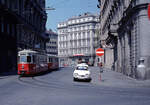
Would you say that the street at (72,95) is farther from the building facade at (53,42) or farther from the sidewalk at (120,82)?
the building facade at (53,42)

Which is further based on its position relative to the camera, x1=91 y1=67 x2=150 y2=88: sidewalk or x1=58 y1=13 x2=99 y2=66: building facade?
x1=58 y1=13 x2=99 y2=66: building facade

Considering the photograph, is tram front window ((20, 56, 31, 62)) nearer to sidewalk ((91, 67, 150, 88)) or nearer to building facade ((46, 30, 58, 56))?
sidewalk ((91, 67, 150, 88))

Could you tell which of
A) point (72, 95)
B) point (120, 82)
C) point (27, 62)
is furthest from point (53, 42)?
point (72, 95)

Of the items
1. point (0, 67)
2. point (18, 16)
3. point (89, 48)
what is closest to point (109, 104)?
point (0, 67)

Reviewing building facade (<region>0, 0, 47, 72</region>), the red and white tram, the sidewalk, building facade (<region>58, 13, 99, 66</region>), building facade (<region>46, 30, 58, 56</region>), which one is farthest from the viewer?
building facade (<region>46, 30, 58, 56</region>)

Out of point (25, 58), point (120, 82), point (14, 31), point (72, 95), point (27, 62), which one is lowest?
point (120, 82)

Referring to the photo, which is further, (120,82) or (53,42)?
(53,42)

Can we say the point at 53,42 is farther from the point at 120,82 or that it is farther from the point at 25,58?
the point at 120,82

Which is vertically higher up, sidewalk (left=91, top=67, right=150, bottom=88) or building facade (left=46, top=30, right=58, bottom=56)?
building facade (left=46, top=30, right=58, bottom=56)

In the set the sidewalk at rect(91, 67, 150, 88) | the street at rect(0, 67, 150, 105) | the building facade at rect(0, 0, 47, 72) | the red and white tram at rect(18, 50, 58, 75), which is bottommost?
the sidewalk at rect(91, 67, 150, 88)

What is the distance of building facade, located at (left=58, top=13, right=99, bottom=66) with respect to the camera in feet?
281

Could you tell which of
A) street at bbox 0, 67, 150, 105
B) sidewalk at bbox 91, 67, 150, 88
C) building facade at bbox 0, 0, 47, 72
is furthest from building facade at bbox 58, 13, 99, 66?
street at bbox 0, 67, 150, 105

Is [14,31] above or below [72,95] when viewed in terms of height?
above

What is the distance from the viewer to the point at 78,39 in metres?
89.7
